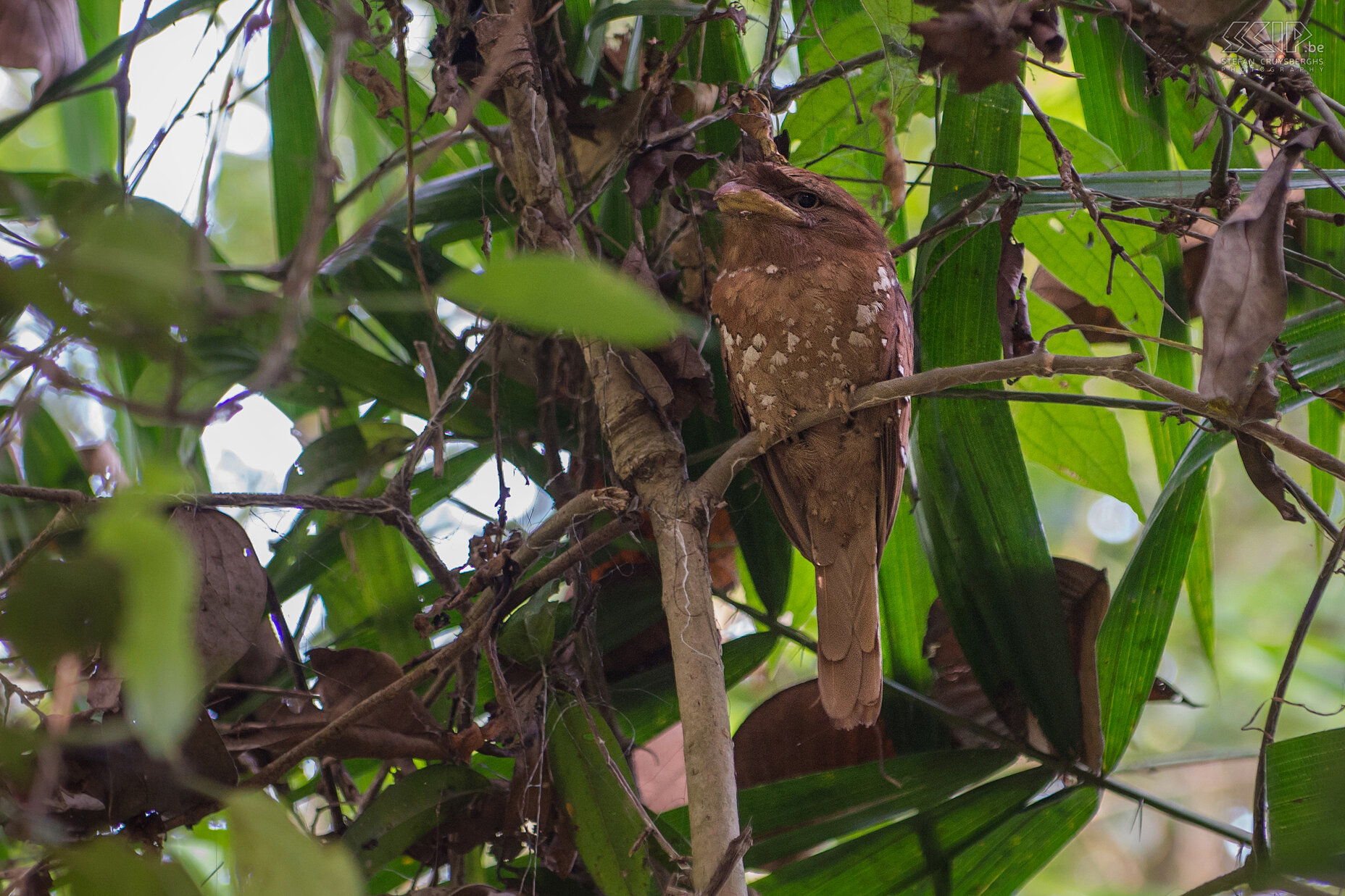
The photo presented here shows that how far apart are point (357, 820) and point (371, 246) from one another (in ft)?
4.14

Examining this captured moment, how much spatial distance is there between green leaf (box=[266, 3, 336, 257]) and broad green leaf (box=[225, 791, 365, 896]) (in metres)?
1.78

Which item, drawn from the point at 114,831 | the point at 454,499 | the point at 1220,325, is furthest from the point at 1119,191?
the point at 114,831

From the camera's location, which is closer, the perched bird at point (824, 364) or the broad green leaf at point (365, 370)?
the perched bird at point (824, 364)

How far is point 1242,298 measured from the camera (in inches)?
40.4

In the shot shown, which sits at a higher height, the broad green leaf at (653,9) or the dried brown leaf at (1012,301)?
the broad green leaf at (653,9)

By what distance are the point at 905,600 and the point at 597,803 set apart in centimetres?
83

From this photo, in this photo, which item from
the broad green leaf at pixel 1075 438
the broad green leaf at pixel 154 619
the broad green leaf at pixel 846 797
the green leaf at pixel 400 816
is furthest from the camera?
the broad green leaf at pixel 1075 438

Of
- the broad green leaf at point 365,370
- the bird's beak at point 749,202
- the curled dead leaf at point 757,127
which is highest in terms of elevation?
the curled dead leaf at point 757,127

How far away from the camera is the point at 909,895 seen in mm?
1692

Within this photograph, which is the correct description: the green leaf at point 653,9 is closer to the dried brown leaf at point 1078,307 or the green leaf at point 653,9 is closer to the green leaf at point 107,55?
the green leaf at point 107,55

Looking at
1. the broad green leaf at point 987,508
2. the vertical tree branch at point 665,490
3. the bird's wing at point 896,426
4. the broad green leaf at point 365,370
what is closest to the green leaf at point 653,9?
the vertical tree branch at point 665,490

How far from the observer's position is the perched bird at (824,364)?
1.79 meters

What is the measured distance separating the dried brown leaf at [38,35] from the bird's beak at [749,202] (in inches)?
41.3

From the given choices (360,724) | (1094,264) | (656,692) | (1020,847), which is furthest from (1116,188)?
(360,724)
